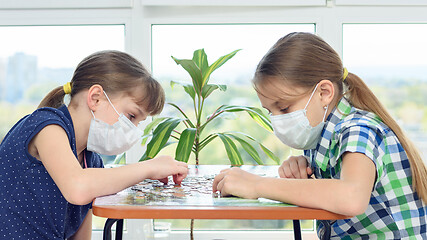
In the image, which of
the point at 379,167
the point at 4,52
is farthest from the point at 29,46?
the point at 379,167

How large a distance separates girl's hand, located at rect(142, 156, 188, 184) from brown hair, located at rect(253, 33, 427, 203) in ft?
1.11

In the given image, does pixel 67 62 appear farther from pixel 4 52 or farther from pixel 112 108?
pixel 112 108

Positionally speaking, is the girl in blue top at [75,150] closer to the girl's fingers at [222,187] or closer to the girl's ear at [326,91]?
the girl's fingers at [222,187]

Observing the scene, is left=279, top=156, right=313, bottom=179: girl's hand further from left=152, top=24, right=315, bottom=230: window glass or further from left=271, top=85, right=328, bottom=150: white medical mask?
left=152, top=24, right=315, bottom=230: window glass

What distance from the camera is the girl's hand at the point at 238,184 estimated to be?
1.14 m

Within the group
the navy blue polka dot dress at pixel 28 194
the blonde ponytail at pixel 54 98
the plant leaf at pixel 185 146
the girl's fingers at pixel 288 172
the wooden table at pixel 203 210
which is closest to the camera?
the wooden table at pixel 203 210

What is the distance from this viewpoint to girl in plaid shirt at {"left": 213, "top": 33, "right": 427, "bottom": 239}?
1072mm

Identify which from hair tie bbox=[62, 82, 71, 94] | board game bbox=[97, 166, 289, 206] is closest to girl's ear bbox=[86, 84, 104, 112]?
hair tie bbox=[62, 82, 71, 94]

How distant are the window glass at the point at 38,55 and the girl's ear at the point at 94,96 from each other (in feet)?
4.05

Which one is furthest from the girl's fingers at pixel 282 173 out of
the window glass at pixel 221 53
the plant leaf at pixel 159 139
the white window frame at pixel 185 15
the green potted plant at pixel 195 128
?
the white window frame at pixel 185 15

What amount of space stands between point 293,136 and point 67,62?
5.54 feet

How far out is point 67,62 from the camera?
2701 millimetres

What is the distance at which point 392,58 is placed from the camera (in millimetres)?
2678

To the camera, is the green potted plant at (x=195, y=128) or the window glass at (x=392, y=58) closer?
the green potted plant at (x=195, y=128)
